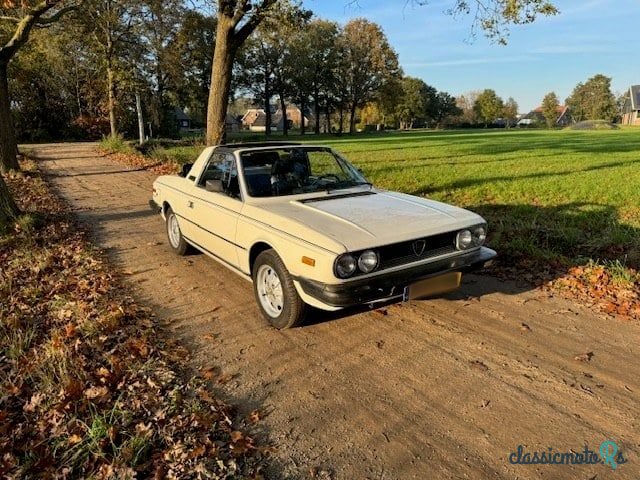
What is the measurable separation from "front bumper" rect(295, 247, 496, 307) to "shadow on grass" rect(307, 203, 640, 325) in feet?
2.23

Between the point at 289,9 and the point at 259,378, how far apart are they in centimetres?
1065

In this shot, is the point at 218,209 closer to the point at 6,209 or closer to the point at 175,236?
the point at 175,236

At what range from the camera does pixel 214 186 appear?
5.02 metres

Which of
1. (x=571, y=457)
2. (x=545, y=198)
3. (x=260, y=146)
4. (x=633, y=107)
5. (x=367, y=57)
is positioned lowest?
(x=571, y=457)

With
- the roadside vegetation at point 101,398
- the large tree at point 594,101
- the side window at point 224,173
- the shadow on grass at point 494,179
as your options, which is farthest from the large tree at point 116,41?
the large tree at point 594,101

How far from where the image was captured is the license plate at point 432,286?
371cm

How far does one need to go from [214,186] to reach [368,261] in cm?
225

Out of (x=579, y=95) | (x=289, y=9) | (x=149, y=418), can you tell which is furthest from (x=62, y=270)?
(x=579, y=95)

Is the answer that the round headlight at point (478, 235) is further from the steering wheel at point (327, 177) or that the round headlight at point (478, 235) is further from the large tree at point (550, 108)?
the large tree at point (550, 108)

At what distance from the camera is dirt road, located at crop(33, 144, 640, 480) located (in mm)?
2639

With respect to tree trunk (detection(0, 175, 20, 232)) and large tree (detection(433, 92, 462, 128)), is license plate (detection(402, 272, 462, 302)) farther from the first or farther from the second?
large tree (detection(433, 92, 462, 128))

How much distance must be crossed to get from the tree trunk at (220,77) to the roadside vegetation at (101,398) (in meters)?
8.73

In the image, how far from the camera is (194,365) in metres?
3.61

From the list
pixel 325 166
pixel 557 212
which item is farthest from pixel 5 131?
pixel 557 212
